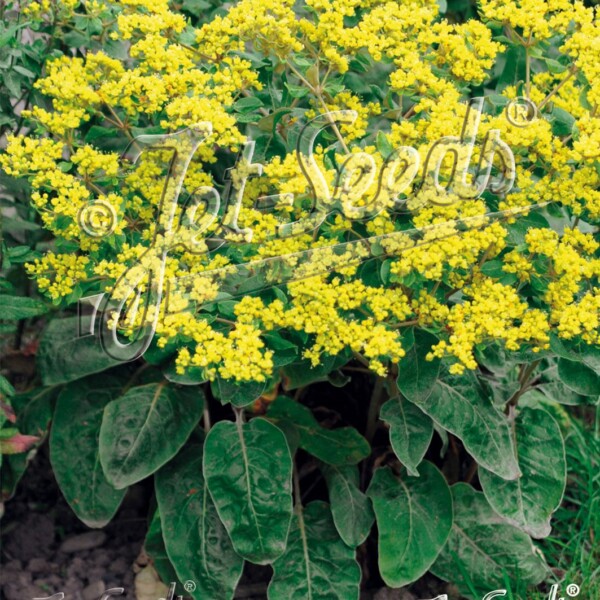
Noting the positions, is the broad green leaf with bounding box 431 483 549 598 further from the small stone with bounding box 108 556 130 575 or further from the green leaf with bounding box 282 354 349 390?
the small stone with bounding box 108 556 130 575

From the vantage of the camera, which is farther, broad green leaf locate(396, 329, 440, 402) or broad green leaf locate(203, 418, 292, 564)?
broad green leaf locate(203, 418, 292, 564)

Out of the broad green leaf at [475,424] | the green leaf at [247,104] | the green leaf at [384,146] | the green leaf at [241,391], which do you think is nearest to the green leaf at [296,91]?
the green leaf at [247,104]

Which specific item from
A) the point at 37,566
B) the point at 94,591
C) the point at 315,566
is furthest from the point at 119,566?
the point at 315,566

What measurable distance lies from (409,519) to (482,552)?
305 millimetres

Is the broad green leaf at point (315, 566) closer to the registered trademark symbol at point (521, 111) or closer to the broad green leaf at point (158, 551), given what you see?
the broad green leaf at point (158, 551)

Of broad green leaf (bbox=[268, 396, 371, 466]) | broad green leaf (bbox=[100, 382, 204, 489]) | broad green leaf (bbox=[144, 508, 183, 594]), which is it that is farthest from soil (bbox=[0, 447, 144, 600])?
broad green leaf (bbox=[268, 396, 371, 466])

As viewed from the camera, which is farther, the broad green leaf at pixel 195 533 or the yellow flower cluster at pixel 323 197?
the broad green leaf at pixel 195 533

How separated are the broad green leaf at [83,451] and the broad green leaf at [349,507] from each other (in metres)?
0.66

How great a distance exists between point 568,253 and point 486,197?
0.27 m

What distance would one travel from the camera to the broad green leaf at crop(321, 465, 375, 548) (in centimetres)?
284

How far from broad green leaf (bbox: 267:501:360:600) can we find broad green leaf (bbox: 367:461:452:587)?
0.13 meters

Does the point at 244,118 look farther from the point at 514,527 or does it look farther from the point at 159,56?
the point at 514,527

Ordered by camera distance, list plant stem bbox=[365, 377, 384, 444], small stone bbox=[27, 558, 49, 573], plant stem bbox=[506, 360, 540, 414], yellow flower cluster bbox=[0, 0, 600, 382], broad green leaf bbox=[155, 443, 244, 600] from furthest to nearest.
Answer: small stone bbox=[27, 558, 49, 573] < plant stem bbox=[365, 377, 384, 444] < plant stem bbox=[506, 360, 540, 414] < broad green leaf bbox=[155, 443, 244, 600] < yellow flower cluster bbox=[0, 0, 600, 382]

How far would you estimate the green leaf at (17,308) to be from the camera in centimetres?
266
